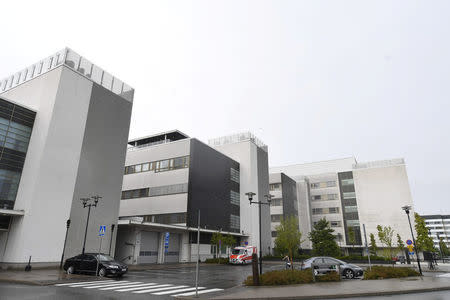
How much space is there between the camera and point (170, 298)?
1179cm

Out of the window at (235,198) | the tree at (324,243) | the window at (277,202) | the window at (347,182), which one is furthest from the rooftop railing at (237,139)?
the window at (347,182)

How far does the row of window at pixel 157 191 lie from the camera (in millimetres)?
43094

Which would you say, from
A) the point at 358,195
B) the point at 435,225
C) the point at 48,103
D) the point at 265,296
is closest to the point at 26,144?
the point at 48,103

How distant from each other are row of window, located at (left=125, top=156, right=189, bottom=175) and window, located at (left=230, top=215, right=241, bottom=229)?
13445 millimetres

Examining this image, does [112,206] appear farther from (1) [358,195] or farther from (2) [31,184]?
(1) [358,195]

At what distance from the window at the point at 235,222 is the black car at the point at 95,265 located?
30880 mm

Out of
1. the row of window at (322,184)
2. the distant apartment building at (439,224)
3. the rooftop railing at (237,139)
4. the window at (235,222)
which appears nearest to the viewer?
the window at (235,222)

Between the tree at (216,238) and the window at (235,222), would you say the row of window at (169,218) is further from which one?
the window at (235,222)

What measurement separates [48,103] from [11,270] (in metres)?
14.6

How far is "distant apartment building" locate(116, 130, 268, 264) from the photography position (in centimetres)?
3778

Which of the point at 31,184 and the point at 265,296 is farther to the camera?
the point at 31,184

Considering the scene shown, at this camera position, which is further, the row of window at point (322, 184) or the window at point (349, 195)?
the row of window at point (322, 184)

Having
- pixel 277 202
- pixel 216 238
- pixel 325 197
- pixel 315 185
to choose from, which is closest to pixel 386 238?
pixel 216 238

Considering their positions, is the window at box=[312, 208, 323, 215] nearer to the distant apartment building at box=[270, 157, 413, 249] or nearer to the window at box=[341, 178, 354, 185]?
the distant apartment building at box=[270, 157, 413, 249]
